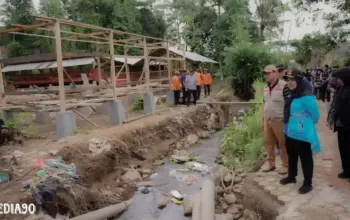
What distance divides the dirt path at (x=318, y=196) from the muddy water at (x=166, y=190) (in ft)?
6.66

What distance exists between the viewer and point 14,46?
20.0m

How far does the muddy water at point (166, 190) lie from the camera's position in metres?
Answer: 5.88

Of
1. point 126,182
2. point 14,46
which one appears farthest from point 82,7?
point 126,182

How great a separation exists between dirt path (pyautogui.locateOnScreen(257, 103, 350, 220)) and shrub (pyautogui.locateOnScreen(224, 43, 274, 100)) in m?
12.0

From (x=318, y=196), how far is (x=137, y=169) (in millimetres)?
5068

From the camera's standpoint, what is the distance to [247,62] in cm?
1686

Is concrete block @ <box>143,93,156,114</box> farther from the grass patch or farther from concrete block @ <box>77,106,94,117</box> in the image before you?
the grass patch

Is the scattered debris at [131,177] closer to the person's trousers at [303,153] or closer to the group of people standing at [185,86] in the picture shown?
the person's trousers at [303,153]

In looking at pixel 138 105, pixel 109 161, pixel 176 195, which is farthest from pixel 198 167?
pixel 138 105

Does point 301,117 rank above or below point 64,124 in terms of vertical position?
above

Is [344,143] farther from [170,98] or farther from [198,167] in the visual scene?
[170,98]

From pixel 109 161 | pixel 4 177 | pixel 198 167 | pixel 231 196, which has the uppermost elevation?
pixel 4 177

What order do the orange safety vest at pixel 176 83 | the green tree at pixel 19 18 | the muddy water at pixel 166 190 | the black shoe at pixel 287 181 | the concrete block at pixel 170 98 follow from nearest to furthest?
the black shoe at pixel 287 181
the muddy water at pixel 166 190
the orange safety vest at pixel 176 83
the concrete block at pixel 170 98
the green tree at pixel 19 18

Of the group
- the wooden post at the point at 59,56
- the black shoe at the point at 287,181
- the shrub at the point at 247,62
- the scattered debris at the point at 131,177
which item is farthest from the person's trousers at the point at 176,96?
the black shoe at the point at 287,181
